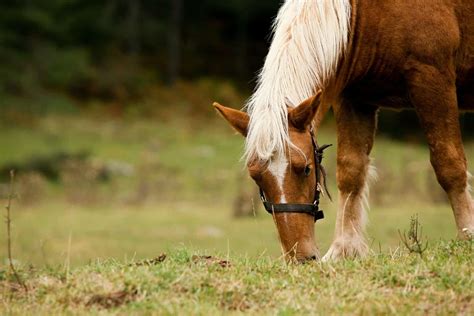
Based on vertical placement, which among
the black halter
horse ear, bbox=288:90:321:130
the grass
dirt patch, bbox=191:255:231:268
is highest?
horse ear, bbox=288:90:321:130

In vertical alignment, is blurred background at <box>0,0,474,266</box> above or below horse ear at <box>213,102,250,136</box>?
below

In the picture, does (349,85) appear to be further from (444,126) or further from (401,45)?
(444,126)

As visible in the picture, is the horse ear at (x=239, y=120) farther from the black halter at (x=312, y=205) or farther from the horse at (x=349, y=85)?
the black halter at (x=312, y=205)

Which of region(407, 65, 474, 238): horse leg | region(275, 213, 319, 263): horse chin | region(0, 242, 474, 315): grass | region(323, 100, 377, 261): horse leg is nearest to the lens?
region(0, 242, 474, 315): grass

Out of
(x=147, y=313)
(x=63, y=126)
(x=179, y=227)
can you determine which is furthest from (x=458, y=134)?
(x=63, y=126)

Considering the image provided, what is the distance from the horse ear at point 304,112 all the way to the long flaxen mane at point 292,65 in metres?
0.07

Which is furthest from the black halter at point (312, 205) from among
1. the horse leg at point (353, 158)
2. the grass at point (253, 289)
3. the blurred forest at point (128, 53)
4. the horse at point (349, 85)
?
the blurred forest at point (128, 53)

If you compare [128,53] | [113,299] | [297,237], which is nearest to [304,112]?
[297,237]

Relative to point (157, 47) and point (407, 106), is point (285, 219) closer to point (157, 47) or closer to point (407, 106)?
point (407, 106)

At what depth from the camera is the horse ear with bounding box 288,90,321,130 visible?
5988mm

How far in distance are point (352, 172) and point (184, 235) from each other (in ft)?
32.5

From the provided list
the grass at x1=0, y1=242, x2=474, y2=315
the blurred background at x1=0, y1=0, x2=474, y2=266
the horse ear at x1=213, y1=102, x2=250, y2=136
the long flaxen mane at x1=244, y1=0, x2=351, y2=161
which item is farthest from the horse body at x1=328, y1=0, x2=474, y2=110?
the blurred background at x1=0, y1=0, x2=474, y2=266

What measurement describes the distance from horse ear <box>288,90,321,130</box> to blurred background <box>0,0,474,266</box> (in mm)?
4656

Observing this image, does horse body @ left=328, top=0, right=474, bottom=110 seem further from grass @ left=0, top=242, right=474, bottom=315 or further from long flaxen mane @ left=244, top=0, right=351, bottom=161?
grass @ left=0, top=242, right=474, bottom=315
